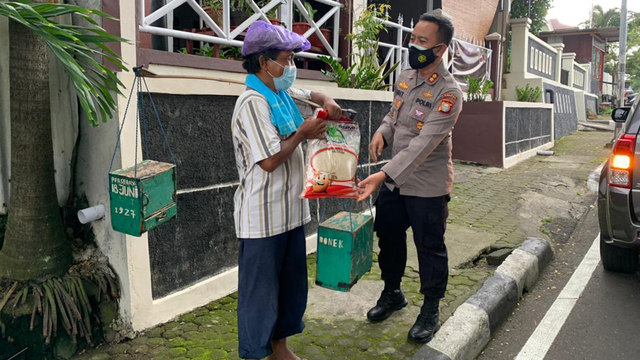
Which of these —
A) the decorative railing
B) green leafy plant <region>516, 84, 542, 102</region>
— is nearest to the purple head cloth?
green leafy plant <region>516, 84, 542, 102</region>

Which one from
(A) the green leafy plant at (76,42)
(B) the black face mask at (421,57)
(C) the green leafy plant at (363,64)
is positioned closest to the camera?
(A) the green leafy plant at (76,42)

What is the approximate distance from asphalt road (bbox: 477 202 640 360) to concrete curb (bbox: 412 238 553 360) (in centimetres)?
9

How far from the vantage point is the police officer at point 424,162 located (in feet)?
9.82

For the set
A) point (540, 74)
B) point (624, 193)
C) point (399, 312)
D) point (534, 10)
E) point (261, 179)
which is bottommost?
point (399, 312)

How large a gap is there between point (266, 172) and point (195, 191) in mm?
1448

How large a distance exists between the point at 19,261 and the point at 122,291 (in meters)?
0.62

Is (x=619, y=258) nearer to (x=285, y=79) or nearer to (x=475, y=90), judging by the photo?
(x=285, y=79)

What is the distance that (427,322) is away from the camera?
3256 millimetres

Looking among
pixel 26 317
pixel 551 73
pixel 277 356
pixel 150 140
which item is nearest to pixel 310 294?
pixel 277 356

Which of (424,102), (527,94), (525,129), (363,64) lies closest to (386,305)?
(424,102)

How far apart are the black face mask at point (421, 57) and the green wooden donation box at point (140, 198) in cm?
162

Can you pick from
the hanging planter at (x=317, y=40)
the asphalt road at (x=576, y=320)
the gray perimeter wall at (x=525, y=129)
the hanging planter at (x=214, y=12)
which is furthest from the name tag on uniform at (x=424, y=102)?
the gray perimeter wall at (x=525, y=129)

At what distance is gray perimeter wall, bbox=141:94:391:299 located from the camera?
342cm

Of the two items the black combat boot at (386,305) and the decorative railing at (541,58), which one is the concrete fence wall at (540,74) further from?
the black combat boot at (386,305)
